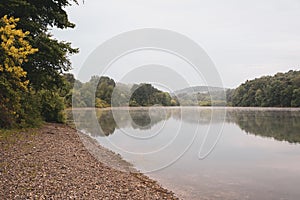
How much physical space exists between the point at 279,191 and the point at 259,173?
9.50ft

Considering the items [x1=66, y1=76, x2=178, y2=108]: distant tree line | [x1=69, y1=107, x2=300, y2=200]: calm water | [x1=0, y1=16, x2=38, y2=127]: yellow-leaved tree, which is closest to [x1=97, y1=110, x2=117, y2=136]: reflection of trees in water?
[x1=69, y1=107, x2=300, y2=200]: calm water

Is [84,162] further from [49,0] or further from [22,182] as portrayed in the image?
[49,0]

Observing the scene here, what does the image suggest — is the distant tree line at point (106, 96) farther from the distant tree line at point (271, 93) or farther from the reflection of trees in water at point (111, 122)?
the distant tree line at point (271, 93)

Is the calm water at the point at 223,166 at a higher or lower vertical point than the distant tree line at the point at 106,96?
lower

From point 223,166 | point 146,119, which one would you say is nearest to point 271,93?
point 146,119

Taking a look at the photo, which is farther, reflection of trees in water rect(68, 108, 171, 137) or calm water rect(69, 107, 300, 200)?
reflection of trees in water rect(68, 108, 171, 137)

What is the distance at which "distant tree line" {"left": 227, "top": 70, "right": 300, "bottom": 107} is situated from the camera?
281ft

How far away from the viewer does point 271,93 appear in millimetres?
93938

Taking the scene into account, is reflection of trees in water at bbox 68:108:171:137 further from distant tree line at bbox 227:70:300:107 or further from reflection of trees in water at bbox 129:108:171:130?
distant tree line at bbox 227:70:300:107

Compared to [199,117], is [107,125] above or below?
below

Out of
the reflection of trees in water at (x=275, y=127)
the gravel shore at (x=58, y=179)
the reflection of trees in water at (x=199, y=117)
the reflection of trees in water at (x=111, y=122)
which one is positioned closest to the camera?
the gravel shore at (x=58, y=179)

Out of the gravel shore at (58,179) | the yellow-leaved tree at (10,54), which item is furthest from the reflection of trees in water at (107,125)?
the yellow-leaved tree at (10,54)

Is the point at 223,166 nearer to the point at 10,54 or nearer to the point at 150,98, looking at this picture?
the point at 10,54

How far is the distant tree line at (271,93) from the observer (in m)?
85.6
